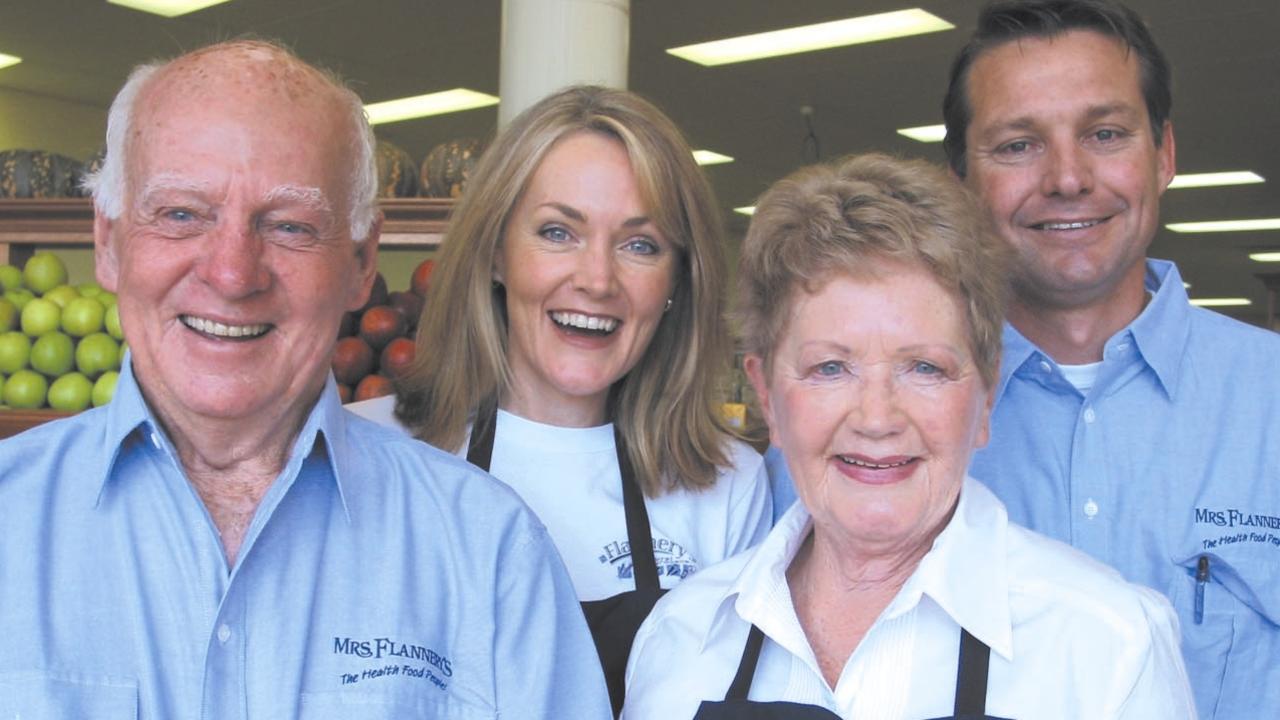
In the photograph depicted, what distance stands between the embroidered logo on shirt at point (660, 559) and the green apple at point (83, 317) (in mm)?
2169

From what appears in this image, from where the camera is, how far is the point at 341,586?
1.50 m

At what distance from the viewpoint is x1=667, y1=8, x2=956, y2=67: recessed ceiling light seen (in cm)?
716

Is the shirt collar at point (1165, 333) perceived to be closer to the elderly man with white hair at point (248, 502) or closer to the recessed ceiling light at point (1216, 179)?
the elderly man with white hair at point (248, 502)

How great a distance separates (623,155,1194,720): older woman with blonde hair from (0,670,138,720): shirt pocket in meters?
0.67

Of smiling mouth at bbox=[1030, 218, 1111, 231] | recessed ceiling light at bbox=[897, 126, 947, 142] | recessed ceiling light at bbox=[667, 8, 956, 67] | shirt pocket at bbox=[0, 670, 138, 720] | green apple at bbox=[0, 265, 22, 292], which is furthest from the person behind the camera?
recessed ceiling light at bbox=[897, 126, 947, 142]

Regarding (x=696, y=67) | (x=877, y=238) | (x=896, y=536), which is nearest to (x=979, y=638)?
(x=896, y=536)

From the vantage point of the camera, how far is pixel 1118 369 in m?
2.03

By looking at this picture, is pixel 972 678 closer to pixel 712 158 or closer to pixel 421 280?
pixel 421 280

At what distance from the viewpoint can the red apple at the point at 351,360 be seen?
10.8 feet

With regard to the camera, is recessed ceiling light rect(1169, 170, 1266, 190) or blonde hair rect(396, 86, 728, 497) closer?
blonde hair rect(396, 86, 728, 497)

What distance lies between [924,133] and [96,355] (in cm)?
794

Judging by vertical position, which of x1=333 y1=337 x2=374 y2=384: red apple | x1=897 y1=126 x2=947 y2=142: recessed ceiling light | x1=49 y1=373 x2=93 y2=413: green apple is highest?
x1=897 y1=126 x2=947 y2=142: recessed ceiling light

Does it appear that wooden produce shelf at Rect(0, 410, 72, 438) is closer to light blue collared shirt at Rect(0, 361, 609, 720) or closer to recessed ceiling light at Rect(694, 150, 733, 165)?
light blue collared shirt at Rect(0, 361, 609, 720)

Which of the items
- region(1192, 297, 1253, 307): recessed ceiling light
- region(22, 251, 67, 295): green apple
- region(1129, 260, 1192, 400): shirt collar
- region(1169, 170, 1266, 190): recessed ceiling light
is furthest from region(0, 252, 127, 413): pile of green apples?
region(1192, 297, 1253, 307): recessed ceiling light
